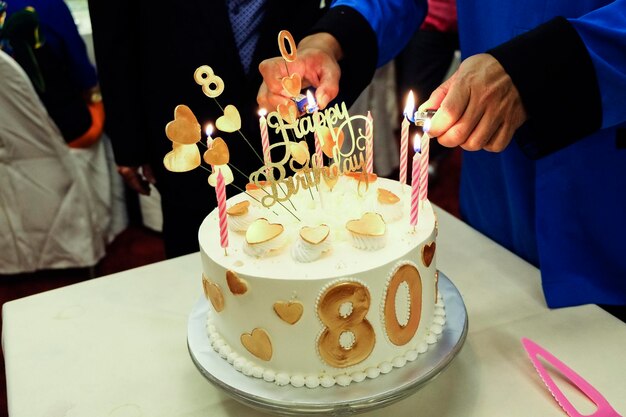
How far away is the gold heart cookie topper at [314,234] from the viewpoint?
852mm

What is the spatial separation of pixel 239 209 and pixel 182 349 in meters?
0.26

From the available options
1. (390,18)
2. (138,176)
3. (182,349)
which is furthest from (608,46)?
(138,176)

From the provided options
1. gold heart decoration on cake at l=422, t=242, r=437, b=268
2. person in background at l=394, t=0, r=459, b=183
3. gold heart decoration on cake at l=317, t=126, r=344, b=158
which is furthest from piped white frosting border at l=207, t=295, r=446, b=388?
person in background at l=394, t=0, r=459, b=183

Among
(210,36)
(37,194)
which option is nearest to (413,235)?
(210,36)

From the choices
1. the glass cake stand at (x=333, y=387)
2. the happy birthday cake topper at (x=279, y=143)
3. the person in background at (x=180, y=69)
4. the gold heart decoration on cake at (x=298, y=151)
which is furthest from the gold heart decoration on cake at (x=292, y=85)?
the person in background at (x=180, y=69)

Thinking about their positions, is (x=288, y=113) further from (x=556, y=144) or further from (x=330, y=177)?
(x=556, y=144)

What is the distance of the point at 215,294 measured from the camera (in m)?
0.91

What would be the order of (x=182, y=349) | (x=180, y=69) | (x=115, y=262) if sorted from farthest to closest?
(x=115, y=262) → (x=180, y=69) → (x=182, y=349)

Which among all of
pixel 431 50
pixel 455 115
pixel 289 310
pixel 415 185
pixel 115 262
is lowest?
pixel 115 262

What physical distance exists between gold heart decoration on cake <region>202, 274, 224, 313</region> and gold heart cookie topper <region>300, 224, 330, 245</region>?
0.15m

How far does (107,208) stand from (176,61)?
146cm

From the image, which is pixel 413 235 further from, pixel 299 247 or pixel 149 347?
pixel 149 347

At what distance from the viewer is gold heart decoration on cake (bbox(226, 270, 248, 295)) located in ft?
2.78

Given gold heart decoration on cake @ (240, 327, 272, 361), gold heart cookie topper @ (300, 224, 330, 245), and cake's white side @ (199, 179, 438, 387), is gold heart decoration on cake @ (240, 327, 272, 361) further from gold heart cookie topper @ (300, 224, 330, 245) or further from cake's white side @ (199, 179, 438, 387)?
gold heart cookie topper @ (300, 224, 330, 245)
